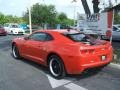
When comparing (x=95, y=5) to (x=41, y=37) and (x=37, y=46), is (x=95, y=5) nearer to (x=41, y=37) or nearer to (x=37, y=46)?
(x=41, y=37)

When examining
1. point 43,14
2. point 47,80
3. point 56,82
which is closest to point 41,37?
point 47,80

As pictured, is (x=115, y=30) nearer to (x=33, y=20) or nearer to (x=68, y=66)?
(x=68, y=66)

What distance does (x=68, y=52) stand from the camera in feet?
25.1

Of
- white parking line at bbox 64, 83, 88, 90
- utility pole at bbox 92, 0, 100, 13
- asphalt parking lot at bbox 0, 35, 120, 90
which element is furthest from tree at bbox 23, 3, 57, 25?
white parking line at bbox 64, 83, 88, 90

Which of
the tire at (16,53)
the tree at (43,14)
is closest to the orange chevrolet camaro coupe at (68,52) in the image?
the tire at (16,53)

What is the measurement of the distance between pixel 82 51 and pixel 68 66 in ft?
1.94

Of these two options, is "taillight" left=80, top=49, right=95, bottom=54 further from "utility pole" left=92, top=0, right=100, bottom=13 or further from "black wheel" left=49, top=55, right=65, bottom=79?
"utility pole" left=92, top=0, right=100, bottom=13

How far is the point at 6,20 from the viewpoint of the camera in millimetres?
65375

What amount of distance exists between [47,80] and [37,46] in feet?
5.22

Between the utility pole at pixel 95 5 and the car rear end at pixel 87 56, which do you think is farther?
the utility pole at pixel 95 5

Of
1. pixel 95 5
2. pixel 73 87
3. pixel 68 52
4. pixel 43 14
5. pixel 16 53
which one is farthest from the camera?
pixel 43 14

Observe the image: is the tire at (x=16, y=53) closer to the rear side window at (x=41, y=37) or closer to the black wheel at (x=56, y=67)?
the rear side window at (x=41, y=37)

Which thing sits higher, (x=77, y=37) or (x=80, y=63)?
(x=77, y=37)

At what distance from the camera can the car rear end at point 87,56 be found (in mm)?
7426
